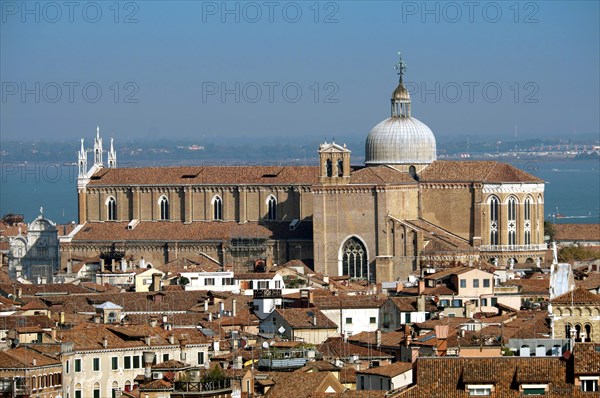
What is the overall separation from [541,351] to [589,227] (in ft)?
229

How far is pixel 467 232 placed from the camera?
77.4 m

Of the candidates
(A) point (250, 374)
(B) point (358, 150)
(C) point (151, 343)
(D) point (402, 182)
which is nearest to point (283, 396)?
(A) point (250, 374)

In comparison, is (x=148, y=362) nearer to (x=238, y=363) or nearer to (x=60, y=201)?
(x=238, y=363)

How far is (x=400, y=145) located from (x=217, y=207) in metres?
6.99

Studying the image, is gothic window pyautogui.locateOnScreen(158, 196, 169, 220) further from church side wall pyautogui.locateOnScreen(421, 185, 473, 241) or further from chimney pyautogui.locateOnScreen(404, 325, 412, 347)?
chimney pyautogui.locateOnScreen(404, 325, 412, 347)

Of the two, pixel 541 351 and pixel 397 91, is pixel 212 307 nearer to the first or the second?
pixel 541 351

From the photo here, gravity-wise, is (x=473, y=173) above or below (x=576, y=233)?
above

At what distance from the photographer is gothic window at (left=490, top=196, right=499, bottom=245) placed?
77.4 meters

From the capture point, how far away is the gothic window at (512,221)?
7750 cm

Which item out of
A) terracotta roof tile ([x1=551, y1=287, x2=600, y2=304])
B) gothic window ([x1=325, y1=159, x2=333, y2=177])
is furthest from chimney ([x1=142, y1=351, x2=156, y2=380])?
gothic window ([x1=325, y1=159, x2=333, y2=177])

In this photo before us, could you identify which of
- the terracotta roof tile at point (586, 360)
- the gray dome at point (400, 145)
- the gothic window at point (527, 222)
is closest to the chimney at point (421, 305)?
the terracotta roof tile at point (586, 360)

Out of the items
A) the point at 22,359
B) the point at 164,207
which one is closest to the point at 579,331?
the point at 22,359

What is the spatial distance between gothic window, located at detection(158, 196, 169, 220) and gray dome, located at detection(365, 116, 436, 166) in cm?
742

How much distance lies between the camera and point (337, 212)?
250 ft
